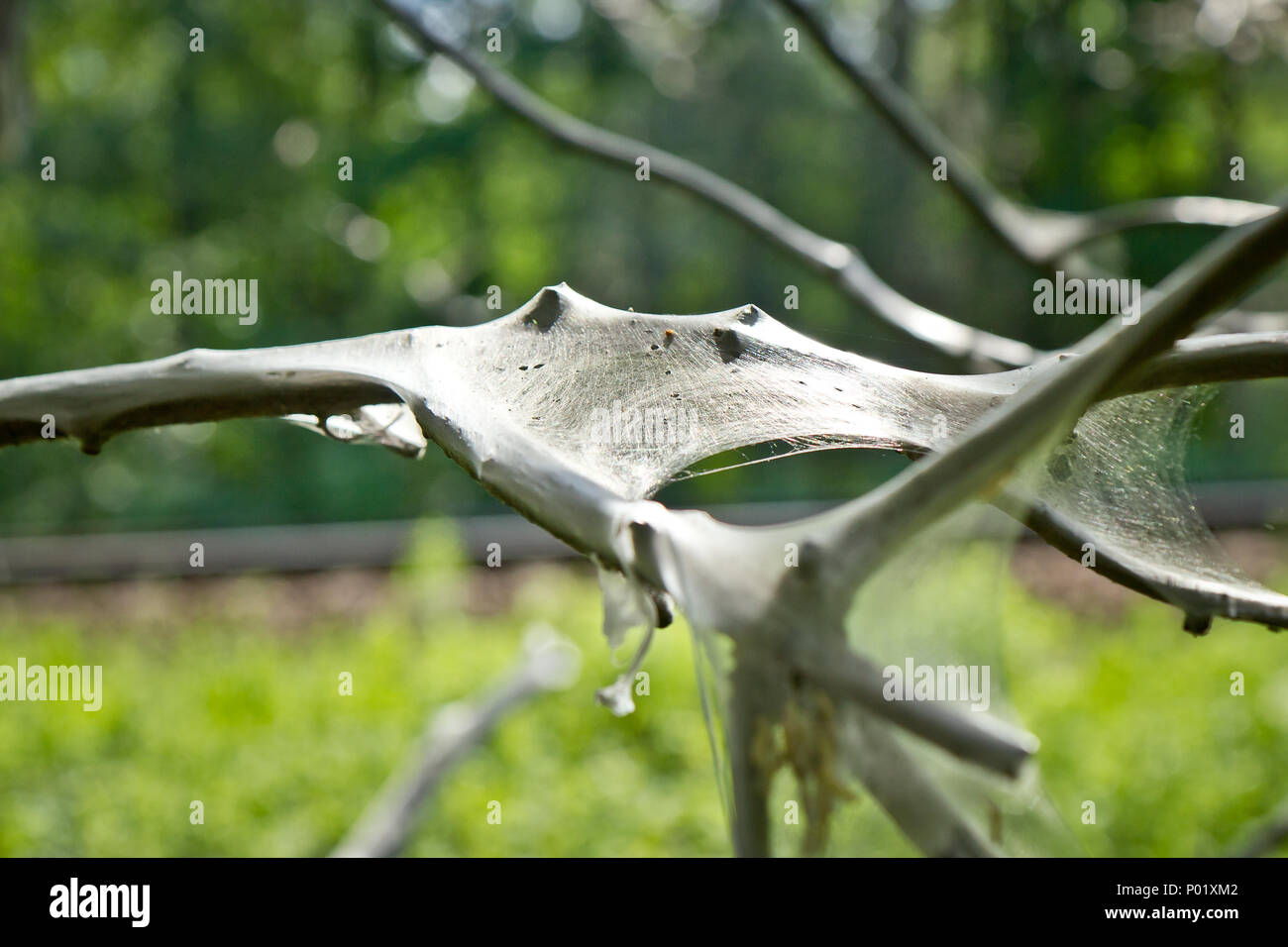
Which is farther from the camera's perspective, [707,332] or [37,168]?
[37,168]

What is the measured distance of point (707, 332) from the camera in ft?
3.22

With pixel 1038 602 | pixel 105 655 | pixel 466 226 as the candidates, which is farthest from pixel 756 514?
pixel 466 226

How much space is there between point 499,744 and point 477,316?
2.38m

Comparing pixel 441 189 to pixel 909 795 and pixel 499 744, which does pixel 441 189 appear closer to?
pixel 499 744

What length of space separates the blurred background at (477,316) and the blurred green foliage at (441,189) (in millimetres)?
50

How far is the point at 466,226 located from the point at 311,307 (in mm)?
2055

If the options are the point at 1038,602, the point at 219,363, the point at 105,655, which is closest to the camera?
the point at 219,363

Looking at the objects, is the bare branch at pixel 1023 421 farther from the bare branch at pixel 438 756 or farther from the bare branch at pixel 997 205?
the bare branch at pixel 438 756

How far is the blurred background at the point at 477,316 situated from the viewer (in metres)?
4.12

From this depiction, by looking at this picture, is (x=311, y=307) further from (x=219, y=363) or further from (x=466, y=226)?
(x=219, y=363)

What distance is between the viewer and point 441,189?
1156cm

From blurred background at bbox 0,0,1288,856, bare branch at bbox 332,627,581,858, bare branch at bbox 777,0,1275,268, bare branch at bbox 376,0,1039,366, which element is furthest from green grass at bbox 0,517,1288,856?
bare branch at bbox 376,0,1039,366

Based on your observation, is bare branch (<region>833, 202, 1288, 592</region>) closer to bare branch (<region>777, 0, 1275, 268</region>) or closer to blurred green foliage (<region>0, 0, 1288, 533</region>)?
bare branch (<region>777, 0, 1275, 268</region>)

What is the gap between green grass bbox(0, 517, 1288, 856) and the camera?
12.7ft
